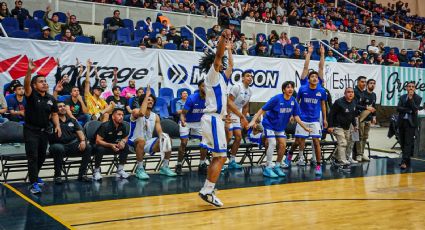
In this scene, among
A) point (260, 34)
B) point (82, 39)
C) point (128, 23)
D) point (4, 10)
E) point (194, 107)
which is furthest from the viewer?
point (260, 34)

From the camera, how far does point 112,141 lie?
817cm

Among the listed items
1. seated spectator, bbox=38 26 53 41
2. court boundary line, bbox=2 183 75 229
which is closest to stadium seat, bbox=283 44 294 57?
seated spectator, bbox=38 26 53 41

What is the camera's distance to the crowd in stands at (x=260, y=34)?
13438 mm

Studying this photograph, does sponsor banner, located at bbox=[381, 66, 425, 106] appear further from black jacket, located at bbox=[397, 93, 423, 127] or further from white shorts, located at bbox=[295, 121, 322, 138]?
white shorts, located at bbox=[295, 121, 322, 138]

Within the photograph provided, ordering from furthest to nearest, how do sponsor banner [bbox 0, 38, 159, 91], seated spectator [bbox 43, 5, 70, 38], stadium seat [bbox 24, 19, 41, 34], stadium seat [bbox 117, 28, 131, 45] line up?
stadium seat [bbox 117, 28, 131, 45] → seated spectator [bbox 43, 5, 70, 38] → stadium seat [bbox 24, 19, 41, 34] → sponsor banner [bbox 0, 38, 159, 91]

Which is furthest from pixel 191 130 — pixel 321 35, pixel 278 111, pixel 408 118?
pixel 321 35

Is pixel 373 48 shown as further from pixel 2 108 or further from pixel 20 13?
pixel 2 108

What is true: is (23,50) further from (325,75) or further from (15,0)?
(325,75)

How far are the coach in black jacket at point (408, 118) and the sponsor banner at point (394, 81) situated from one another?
288 inches

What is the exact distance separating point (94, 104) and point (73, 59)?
126cm

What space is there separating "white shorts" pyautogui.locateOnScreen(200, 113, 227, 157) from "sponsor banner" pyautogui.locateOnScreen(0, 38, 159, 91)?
5.84 m

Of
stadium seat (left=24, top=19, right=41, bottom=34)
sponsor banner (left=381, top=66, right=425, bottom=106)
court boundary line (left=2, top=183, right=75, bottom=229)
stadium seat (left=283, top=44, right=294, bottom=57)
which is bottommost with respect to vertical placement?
court boundary line (left=2, top=183, right=75, bottom=229)

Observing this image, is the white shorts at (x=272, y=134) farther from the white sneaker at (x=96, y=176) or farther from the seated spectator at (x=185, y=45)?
the seated spectator at (x=185, y=45)

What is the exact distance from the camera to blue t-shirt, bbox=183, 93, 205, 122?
877 cm
